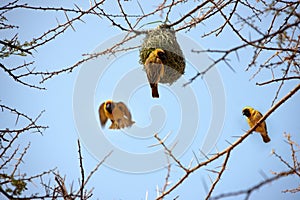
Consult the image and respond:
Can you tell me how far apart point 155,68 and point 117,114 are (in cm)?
44

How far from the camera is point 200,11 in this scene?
7.06ft

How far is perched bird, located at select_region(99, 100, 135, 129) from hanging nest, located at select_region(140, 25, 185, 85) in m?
0.45

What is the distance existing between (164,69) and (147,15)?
0.38 metres

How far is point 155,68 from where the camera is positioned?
91.4 inches

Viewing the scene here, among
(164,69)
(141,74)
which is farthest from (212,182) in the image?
(141,74)

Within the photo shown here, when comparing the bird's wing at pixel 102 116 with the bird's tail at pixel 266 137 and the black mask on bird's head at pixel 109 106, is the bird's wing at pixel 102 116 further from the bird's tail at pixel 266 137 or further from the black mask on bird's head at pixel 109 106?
the bird's tail at pixel 266 137

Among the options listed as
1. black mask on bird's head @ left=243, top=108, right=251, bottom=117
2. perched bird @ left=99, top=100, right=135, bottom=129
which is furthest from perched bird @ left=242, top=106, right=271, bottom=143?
perched bird @ left=99, top=100, right=135, bottom=129

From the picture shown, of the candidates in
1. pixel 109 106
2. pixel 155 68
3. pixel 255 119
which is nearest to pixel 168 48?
pixel 155 68

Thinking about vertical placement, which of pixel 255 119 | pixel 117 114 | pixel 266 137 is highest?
pixel 255 119

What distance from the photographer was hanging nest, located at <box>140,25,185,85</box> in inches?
98.3

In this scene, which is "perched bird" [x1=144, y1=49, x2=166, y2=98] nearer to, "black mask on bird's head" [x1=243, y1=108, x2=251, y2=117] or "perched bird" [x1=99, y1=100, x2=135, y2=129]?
"perched bird" [x1=99, y1=100, x2=135, y2=129]

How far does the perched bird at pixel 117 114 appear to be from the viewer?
6.85 ft

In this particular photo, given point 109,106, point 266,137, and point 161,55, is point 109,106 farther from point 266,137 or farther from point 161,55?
point 266,137

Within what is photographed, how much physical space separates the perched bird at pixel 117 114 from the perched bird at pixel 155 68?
231mm
